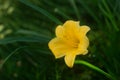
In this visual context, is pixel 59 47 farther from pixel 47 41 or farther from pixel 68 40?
pixel 47 41

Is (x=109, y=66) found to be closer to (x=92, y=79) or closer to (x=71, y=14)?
(x=92, y=79)

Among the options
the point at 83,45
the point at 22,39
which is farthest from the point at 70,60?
the point at 22,39

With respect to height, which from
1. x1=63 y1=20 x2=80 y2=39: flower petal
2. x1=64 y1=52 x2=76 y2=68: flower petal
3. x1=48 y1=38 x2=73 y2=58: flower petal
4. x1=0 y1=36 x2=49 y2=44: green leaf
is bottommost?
x1=64 y1=52 x2=76 y2=68: flower petal

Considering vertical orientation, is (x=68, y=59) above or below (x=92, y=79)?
above

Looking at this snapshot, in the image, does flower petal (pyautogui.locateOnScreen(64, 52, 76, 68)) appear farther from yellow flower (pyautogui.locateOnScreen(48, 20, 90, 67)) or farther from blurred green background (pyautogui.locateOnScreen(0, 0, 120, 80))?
blurred green background (pyautogui.locateOnScreen(0, 0, 120, 80))

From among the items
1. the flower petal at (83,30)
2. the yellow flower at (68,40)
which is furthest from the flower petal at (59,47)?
the flower petal at (83,30)

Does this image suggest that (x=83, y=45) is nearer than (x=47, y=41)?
Yes

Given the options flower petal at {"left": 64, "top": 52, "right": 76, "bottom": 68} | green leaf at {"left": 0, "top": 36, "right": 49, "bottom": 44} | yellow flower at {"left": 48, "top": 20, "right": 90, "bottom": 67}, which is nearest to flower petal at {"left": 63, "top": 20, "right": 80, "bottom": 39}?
yellow flower at {"left": 48, "top": 20, "right": 90, "bottom": 67}

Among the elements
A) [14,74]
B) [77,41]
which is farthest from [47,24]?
[77,41]

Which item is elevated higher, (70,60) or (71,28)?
(71,28)
